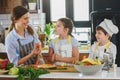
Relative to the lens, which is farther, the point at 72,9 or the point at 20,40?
the point at 72,9

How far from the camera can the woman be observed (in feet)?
9.02

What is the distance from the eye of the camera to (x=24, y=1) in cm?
461

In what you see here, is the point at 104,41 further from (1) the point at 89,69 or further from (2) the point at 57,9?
(2) the point at 57,9

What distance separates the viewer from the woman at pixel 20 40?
9.02 feet

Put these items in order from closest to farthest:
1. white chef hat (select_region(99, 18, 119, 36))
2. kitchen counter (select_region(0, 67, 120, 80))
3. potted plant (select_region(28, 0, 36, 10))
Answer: kitchen counter (select_region(0, 67, 120, 80)) < white chef hat (select_region(99, 18, 119, 36)) < potted plant (select_region(28, 0, 36, 10))

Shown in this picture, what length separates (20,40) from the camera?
280cm

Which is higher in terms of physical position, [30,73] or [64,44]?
[64,44]

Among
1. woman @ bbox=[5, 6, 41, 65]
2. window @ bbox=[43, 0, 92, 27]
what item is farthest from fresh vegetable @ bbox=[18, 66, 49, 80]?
window @ bbox=[43, 0, 92, 27]

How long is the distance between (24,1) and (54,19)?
2.08 ft

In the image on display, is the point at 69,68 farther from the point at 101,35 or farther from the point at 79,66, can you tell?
the point at 101,35

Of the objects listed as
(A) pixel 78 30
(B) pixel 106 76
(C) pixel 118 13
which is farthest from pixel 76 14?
(B) pixel 106 76

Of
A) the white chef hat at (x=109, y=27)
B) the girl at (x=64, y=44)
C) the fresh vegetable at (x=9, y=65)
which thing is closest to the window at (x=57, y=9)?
the girl at (x=64, y=44)

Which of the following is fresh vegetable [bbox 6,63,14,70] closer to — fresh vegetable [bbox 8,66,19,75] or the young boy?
fresh vegetable [bbox 8,66,19,75]

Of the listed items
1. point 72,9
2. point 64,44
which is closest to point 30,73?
point 64,44
